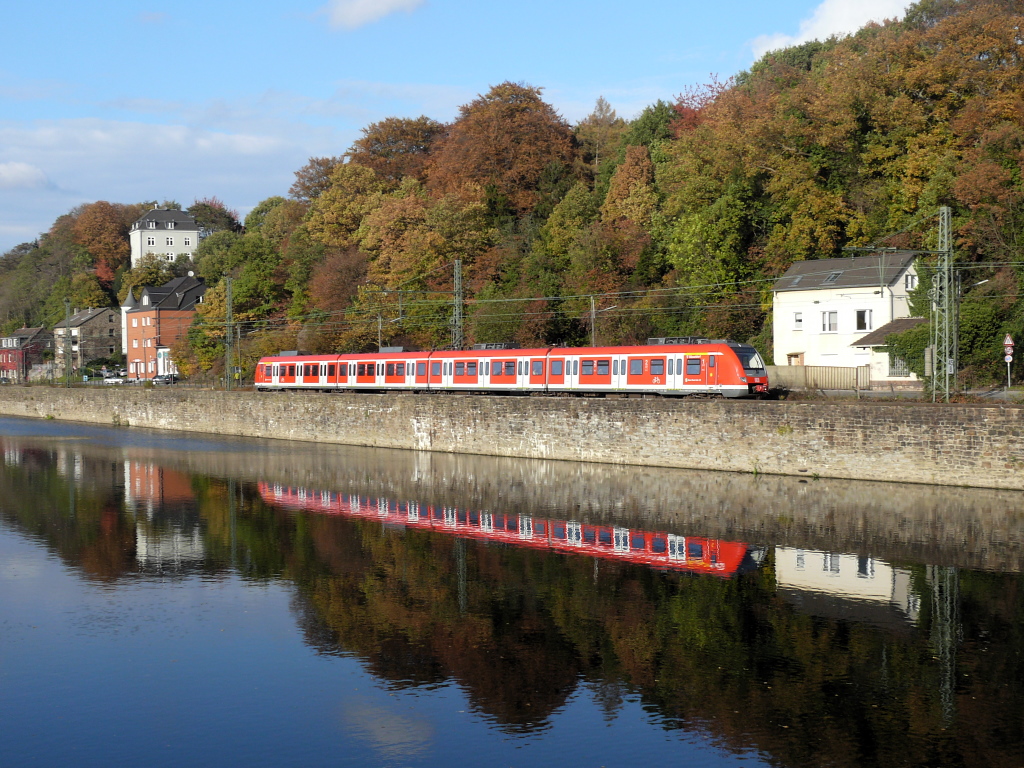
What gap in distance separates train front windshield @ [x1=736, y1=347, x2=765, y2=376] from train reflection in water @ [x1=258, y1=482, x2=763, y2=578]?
41.2ft

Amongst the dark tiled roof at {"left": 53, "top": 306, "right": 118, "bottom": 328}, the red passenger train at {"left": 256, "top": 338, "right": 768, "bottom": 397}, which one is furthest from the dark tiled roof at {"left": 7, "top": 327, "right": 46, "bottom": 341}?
the red passenger train at {"left": 256, "top": 338, "right": 768, "bottom": 397}

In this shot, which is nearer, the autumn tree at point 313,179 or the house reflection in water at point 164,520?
the house reflection in water at point 164,520

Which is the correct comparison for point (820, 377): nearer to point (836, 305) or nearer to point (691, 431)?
point (836, 305)

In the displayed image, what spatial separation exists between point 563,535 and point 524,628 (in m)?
7.32

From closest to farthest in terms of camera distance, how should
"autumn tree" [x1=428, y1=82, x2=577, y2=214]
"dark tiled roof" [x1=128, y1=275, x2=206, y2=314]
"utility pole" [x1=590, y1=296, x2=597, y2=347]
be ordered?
"utility pole" [x1=590, y1=296, x2=597, y2=347]
"autumn tree" [x1=428, y1=82, x2=577, y2=214]
"dark tiled roof" [x1=128, y1=275, x2=206, y2=314]

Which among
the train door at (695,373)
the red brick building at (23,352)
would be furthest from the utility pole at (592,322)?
the red brick building at (23,352)

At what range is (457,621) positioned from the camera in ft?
51.1

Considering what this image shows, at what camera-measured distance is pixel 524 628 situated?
49.6ft

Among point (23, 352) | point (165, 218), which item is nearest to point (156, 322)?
point (23, 352)

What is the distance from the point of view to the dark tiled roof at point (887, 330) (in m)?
41.8

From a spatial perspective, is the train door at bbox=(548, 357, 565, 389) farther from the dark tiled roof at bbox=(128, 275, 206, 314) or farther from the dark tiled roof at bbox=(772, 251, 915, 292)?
the dark tiled roof at bbox=(128, 275, 206, 314)

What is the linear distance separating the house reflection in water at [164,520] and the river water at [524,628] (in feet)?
0.51

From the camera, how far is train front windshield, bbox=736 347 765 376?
33906 millimetres

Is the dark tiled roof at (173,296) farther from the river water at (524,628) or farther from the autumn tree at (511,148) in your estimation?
the river water at (524,628)
